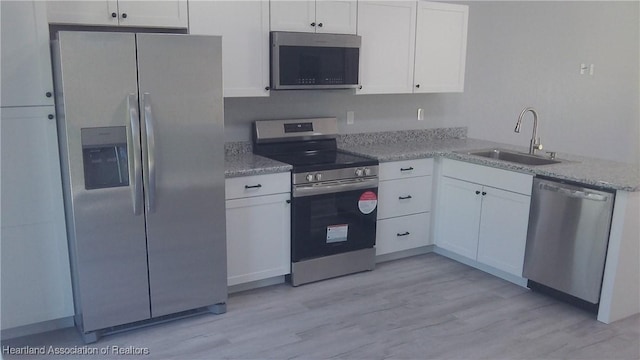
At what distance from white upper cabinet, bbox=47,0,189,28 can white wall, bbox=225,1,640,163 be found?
0.78m

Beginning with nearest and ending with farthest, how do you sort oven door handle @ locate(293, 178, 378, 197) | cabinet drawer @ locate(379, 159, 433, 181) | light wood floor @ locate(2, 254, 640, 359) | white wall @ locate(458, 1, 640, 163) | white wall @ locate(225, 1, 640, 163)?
light wood floor @ locate(2, 254, 640, 359), oven door handle @ locate(293, 178, 378, 197), cabinet drawer @ locate(379, 159, 433, 181), white wall @ locate(225, 1, 640, 163), white wall @ locate(458, 1, 640, 163)

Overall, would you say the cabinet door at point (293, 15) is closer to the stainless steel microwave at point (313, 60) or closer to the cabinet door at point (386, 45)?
the stainless steel microwave at point (313, 60)

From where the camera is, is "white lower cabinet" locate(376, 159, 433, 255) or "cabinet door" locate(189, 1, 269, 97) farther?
"white lower cabinet" locate(376, 159, 433, 255)

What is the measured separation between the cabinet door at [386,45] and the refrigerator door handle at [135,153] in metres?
1.79

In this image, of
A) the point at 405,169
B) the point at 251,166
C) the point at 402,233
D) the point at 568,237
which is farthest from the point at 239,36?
the point at 568,237

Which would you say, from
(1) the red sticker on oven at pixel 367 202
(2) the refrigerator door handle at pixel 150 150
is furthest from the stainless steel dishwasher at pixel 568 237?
(2) the refrigerator door handle at pixel 150 150

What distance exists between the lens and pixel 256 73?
139 inches

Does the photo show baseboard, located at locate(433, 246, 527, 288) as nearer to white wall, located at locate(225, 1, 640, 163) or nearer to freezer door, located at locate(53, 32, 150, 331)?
white wall, located at locate(225, 1, 640, 163)

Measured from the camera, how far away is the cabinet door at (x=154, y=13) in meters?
3.06

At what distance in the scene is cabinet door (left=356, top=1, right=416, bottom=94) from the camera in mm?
3926

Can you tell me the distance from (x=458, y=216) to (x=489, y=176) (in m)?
0.45

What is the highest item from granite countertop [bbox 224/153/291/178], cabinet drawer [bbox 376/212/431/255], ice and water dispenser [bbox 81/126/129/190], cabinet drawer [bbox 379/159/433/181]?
ice and water dispenser [bbox 81/126/129/190]

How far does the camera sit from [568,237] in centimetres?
329

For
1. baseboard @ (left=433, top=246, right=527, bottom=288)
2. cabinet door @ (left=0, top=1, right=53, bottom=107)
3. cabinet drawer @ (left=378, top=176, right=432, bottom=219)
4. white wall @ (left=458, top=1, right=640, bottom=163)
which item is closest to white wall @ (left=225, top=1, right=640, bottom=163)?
white wall @ (left=458, top=1, right=640, bottom=163)
